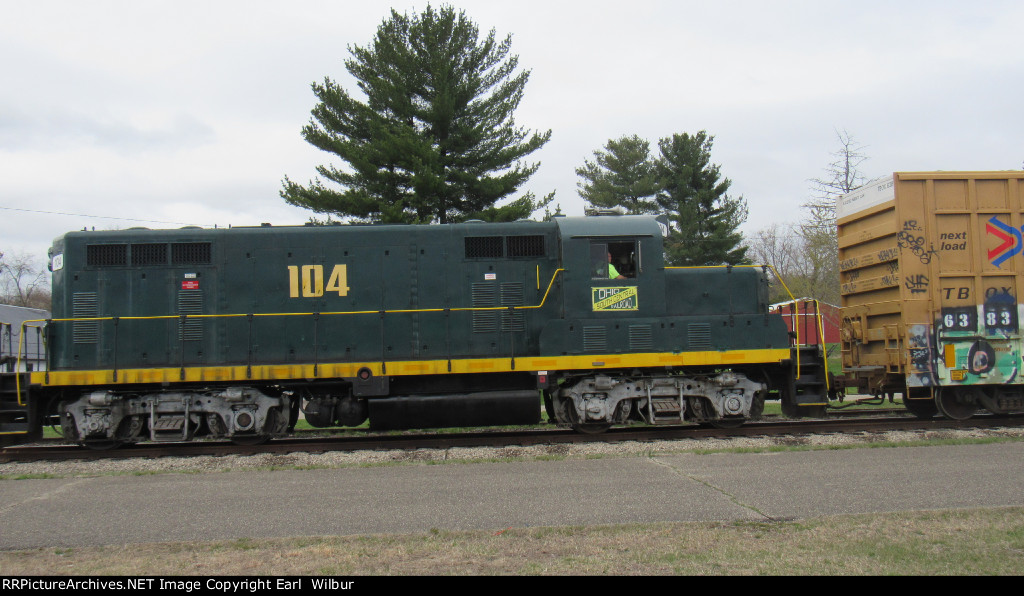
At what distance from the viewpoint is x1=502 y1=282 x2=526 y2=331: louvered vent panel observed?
34.6 feet

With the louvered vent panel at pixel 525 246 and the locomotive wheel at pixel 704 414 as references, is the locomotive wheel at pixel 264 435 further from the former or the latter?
the locomotive wheel at pixel 704 414

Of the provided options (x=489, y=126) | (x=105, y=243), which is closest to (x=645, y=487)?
(x=105, y=243)

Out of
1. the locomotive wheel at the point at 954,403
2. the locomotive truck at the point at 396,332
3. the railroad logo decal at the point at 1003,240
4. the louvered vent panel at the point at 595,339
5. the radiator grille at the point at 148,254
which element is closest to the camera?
the locomotive truck at the point at 396,332

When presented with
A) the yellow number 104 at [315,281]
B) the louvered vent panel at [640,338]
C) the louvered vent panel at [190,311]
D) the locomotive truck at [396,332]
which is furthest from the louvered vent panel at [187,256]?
the louvered vent panel at [640,338]

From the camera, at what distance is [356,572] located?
4551 millimetres

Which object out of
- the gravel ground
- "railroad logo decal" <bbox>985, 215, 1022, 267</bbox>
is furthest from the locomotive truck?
"railroad logo decal" <bbox>985, 215, 1022, 267</bbox>

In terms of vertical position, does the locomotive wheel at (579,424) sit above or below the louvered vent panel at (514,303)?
below

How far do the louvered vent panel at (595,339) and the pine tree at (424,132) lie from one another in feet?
31.8

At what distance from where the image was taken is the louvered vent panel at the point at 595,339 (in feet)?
33.5

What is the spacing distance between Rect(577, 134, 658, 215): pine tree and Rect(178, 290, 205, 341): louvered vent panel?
30788 millimetres

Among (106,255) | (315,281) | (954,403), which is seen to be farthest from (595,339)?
(106,255)

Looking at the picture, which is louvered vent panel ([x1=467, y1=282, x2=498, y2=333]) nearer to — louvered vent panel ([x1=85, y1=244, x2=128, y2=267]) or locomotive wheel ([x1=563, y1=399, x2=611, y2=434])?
locomotive wheel ([x1=563, y1=399, x2=611, y2=434])

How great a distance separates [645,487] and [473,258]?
496cm

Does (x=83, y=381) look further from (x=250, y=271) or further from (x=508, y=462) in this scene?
(x=508, y=462)
